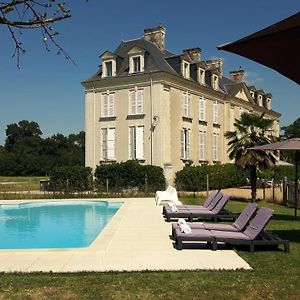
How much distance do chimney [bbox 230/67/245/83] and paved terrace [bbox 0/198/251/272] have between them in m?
39.8

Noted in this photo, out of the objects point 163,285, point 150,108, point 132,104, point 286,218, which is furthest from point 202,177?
point 163,285

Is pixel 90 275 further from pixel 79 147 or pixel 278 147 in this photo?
pixel 79 147

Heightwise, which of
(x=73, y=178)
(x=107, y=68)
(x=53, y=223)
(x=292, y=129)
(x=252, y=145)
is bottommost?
(x=53, y=223)

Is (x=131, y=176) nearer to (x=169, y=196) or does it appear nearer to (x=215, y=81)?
(x=169, y=196)

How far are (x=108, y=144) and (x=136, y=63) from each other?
6243mm

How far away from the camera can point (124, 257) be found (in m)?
8.73

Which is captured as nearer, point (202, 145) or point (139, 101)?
point (139, 101)

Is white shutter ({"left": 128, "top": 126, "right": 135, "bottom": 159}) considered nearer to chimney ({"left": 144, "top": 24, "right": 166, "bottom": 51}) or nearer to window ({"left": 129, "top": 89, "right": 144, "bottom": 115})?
window ({"left": 129, "top": 89, "right": 144, "bottom": 115})

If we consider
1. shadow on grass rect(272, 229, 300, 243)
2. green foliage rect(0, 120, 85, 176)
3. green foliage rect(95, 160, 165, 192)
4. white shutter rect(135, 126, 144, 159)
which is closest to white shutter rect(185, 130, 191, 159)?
white shutter rect(135, 126, 144, 159)

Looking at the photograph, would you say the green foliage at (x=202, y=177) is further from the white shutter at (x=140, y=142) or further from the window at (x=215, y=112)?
the window at (x=215, y=112)

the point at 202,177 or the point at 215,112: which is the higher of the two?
the point at 215,112

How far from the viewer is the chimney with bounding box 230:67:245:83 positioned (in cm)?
4897

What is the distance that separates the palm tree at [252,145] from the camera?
21.4 meters

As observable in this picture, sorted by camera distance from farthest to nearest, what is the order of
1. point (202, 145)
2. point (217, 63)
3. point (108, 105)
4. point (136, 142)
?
point (217, 63)
point (202, 145)
point (108, 105)
point (136, 142)
